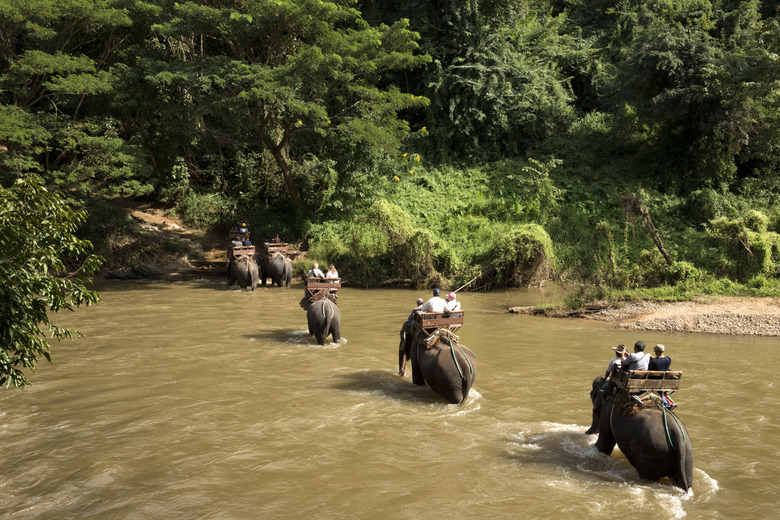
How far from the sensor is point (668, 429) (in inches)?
250

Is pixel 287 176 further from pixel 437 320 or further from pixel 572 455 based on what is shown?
pixel 572 455

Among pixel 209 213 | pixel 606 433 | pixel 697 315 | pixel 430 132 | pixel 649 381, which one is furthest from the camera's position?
pixel 430 132

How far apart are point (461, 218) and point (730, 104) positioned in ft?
37.9

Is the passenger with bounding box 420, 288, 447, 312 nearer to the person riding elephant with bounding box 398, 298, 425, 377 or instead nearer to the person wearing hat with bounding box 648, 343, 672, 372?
the person riding elephant with bounding box 398, 298, 425, 377

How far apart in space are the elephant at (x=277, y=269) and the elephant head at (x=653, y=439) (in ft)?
55.4

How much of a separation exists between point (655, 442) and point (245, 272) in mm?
17073

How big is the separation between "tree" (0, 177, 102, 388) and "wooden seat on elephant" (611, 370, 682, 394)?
559 cm

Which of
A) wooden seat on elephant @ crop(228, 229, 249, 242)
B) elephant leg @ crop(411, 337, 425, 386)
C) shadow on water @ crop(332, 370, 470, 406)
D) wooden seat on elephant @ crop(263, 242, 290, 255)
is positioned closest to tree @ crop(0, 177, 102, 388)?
shadow on water @ crop(332, 370, 470, 406)

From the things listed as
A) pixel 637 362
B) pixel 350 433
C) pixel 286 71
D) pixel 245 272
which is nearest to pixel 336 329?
pixel 350 433

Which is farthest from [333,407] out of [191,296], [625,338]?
[191,296]

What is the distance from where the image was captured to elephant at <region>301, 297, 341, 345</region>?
42.7ft

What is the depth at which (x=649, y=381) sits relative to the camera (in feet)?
21.9

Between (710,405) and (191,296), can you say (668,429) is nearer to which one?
(710,405)

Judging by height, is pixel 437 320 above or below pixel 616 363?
above
